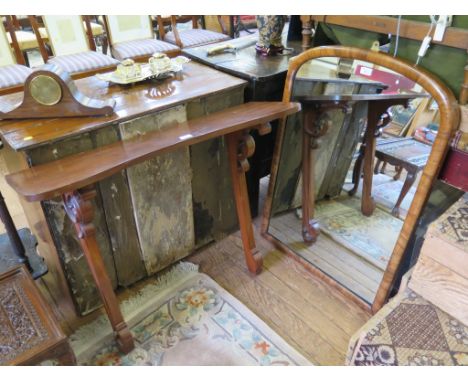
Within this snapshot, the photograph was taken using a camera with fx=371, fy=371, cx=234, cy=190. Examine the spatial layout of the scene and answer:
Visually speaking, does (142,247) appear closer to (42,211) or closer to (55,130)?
(42,211)

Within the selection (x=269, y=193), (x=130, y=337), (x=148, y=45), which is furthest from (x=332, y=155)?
(x=148, y=45)

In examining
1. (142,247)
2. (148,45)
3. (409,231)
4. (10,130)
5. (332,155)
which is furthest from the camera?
(148,45)

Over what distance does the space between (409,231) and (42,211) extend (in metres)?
1.21

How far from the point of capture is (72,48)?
261 cm

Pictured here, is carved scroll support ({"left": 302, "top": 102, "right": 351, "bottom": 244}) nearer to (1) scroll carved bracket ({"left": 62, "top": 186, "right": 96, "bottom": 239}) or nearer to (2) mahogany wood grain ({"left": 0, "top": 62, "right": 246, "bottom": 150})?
(2) mahogany wood grain ({"left": 0, "top": 62, "right": 246, "bottom": 150})

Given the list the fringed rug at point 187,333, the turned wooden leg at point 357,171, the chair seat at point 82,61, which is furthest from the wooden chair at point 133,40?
the fringed rug at point 187,333

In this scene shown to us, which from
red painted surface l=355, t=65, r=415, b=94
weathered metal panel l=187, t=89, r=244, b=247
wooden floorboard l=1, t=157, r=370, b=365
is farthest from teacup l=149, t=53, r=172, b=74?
wooden floorboard l=1, t=157, r=370, b=365

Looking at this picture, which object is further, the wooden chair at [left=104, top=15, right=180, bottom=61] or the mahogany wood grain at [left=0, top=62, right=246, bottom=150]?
the wooden chair at [left=104, top=15, right=180, bottom=61]

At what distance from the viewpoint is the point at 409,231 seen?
1.24 metres

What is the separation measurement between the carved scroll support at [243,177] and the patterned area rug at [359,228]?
38 cm

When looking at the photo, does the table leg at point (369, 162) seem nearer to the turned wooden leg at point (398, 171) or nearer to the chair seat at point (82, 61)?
the turned wooden leg at point (398, 171)

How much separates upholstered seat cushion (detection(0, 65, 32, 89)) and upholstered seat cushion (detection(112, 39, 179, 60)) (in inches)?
25.1

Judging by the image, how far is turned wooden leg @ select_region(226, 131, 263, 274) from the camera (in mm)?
1383

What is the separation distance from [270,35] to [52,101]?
39.4 inches
